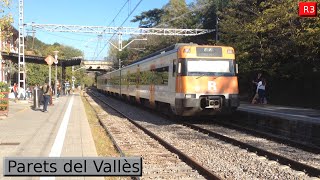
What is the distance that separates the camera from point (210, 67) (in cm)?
1764

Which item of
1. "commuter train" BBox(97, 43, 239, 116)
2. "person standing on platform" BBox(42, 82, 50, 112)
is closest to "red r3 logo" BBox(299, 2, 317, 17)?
"commuter train" BBox(97, 43, 239, 116)

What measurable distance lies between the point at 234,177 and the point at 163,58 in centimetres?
1194

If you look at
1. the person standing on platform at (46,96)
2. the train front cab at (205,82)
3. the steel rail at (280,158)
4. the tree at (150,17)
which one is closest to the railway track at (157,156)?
the steel rail at (280,158)

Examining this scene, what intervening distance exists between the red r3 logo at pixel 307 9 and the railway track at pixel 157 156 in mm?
10859

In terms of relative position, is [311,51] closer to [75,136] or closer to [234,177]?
A: [75,136]

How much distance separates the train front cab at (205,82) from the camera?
17.1 m

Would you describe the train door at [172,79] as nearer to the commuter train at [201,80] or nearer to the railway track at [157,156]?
the commuter train at [201,80]

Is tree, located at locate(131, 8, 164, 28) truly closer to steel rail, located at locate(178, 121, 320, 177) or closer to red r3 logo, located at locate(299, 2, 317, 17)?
red r3 logo, located at locate(299, 2, 317, 17)

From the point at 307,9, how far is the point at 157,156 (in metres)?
15.0

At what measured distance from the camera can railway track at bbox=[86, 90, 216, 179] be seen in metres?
8.65

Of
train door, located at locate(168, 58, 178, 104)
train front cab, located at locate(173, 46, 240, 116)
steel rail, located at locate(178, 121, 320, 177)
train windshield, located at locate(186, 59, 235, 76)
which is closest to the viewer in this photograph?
steel rail, located at locate(178, 121, 320, 177)

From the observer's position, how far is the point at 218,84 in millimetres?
17578

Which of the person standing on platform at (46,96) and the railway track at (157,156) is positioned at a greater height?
the person standing on platform at (46,96)

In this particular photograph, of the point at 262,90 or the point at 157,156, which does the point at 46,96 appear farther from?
the point at 157,156
